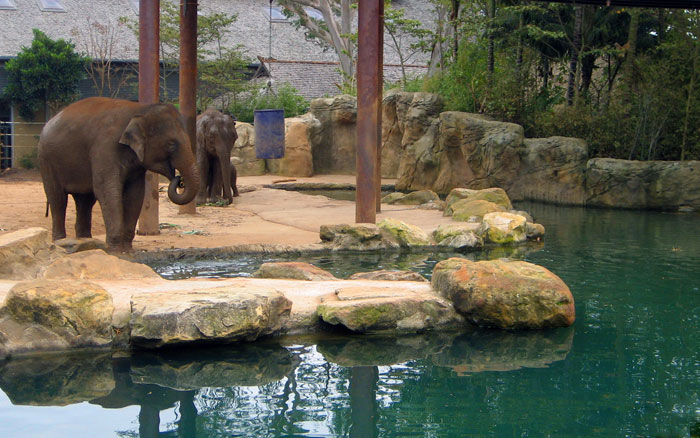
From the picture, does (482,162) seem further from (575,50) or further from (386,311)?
(386,311)

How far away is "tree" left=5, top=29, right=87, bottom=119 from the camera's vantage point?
66.2 ft

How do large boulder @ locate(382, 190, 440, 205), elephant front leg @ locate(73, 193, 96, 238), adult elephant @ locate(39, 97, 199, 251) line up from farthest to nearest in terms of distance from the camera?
large boulder @ locate(382, 190, 440, 205) → elephant front leg @ locate(73, 193, 96, 238) → adult elephant @ locate(39, 97, 199, 251)

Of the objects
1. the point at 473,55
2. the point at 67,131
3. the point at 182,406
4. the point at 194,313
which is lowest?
the point at 182,406

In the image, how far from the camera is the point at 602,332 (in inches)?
219

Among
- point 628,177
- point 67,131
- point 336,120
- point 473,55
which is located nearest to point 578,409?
point 67,131

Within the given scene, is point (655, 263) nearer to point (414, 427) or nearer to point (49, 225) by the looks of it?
point (414, 427)

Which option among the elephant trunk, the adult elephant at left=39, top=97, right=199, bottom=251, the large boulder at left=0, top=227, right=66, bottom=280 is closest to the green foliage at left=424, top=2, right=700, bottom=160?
the elephant trunk

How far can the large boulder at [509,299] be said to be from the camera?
5.51 meters

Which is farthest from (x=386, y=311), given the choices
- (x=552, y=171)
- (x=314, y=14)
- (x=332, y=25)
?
(x=314, y=14)

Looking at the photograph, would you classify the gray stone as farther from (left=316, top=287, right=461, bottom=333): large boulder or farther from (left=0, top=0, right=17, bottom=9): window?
(left=0, top=0, right=17, bottom=9): window

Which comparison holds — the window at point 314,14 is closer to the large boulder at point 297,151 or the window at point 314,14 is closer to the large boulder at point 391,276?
the large boulder at point 297,151

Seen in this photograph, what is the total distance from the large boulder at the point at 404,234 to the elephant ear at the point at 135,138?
9.76ft

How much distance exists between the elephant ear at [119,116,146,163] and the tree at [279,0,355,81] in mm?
18058

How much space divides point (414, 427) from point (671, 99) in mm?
12768
